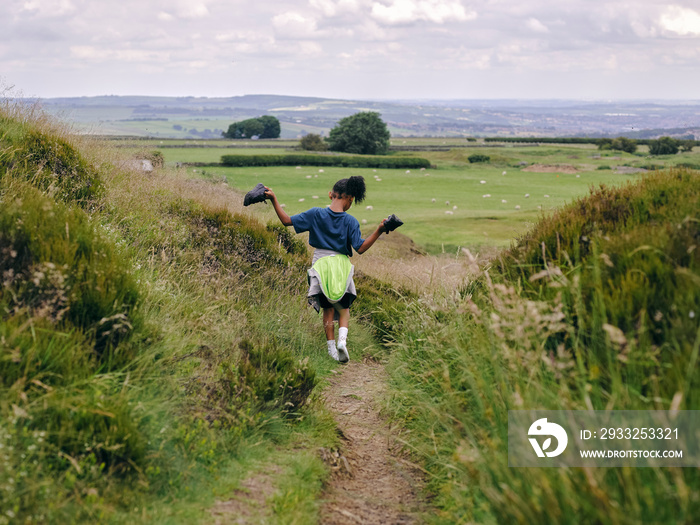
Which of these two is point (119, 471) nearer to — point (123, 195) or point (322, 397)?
point (322, 397)

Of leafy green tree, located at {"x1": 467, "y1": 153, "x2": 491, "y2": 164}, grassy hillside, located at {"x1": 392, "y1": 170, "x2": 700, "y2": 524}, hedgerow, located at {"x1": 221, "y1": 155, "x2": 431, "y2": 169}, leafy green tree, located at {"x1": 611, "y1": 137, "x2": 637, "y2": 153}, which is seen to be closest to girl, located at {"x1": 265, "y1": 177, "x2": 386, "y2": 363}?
grassy hillside, located at {"x1": 392, "y1": 170, "x2": 700, "y2": 524}

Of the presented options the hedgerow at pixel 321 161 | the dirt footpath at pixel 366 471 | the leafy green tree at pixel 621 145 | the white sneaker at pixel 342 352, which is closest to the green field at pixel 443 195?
the hedgerow at pixel 321 161

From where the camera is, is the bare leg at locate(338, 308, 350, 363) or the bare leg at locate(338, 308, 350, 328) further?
the bare leg at locate(338, 308, 350, 328)

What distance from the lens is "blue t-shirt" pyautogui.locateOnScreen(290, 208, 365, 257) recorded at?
23.8 ft

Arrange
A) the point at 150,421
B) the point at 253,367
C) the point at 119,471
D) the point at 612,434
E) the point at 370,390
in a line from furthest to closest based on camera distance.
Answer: the point at 370,390
the point at 253,367
the point at 150,421
the point at 119,471
the point at 612,434

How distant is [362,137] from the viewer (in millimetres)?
89500

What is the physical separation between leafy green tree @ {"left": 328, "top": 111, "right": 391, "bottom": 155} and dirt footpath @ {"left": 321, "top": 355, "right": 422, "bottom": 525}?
84838mm

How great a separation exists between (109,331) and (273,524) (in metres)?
1.84

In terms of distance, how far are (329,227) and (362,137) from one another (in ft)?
277

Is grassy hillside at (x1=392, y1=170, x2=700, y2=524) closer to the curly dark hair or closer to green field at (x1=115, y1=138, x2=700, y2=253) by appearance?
the curly dark hair

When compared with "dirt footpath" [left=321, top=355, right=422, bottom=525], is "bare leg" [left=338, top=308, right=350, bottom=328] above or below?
above

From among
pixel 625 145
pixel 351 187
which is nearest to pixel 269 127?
pixel 625 145

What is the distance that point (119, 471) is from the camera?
3.38m

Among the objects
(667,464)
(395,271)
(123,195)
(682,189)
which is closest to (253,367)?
(667,464)
